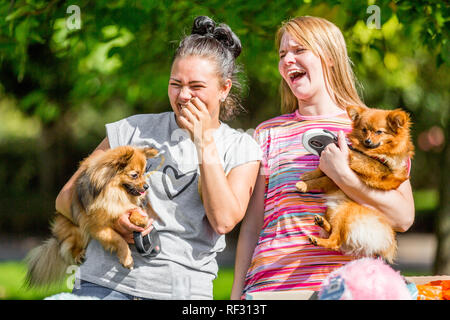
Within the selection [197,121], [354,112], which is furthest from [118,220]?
[354,112]

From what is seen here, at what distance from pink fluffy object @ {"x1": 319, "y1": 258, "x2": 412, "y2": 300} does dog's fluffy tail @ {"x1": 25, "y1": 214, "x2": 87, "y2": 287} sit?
141 cm

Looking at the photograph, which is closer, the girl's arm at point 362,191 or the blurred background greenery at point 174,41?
the girl's arm at point 362,191

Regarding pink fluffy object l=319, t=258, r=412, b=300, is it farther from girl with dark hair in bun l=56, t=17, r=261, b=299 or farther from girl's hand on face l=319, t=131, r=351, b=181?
girl with dark hair in bun l=56, t=17, r=261, b=299

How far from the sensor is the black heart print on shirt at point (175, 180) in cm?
271

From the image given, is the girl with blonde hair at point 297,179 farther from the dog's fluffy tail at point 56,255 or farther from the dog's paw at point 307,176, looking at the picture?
the dog's fluffy tail at point 56,255

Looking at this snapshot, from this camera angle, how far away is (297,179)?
9.34 feet

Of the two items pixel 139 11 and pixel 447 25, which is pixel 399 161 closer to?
pixel 447 25

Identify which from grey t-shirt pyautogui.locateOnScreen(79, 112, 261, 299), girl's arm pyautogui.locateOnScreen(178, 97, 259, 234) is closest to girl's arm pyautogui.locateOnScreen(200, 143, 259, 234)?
girl's arm pyautogui.locateOnScreen(178, 97, 259, 234)

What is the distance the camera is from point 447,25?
4.52m

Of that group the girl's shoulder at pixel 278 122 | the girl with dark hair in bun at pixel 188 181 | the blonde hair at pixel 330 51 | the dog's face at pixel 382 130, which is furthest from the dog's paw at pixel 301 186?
the blonde hair at pixel 330 51

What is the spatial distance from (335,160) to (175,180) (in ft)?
2.78

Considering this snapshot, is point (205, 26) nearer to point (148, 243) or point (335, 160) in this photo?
point (335, 160)

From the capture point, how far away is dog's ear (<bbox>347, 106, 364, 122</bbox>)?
2795 mm
